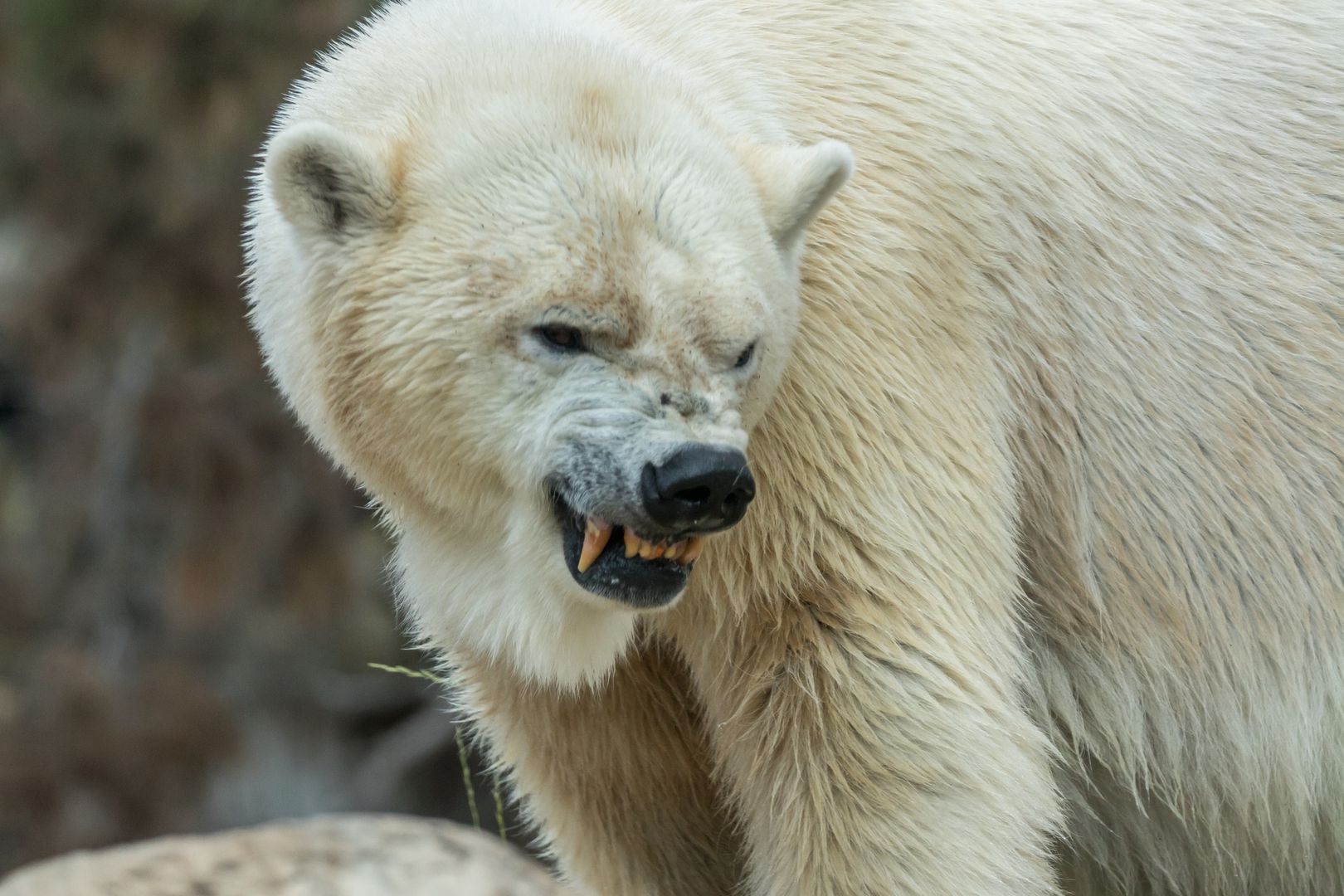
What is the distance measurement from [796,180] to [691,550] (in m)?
0.62

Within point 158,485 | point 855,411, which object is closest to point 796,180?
point 855,411

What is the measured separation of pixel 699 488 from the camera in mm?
2738

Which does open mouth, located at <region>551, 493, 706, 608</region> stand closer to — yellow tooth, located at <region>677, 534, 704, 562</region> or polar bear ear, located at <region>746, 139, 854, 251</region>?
yellow tooth, located at <region>677, 534, 704, 562</region>

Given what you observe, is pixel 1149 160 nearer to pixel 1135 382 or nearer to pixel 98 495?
pixel 1135 382

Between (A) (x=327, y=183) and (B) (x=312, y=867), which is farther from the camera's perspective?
(A) (x=327, y=183)

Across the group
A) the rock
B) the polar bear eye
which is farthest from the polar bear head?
the rock

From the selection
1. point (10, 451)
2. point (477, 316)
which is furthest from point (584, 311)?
point (10, 451)

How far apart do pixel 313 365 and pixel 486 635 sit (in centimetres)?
58

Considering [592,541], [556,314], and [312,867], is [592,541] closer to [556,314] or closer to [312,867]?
[556,314]

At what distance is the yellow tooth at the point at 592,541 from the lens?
9.73ft

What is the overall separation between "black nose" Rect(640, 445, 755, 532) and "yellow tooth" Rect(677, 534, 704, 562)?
0.13 metres

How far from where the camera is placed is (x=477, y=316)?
288cm

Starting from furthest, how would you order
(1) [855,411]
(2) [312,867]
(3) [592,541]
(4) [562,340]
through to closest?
(1) [855,411], (3) [592,541], (4) [562,340], (2) [312,867]

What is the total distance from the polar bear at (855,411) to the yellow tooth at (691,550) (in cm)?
1
